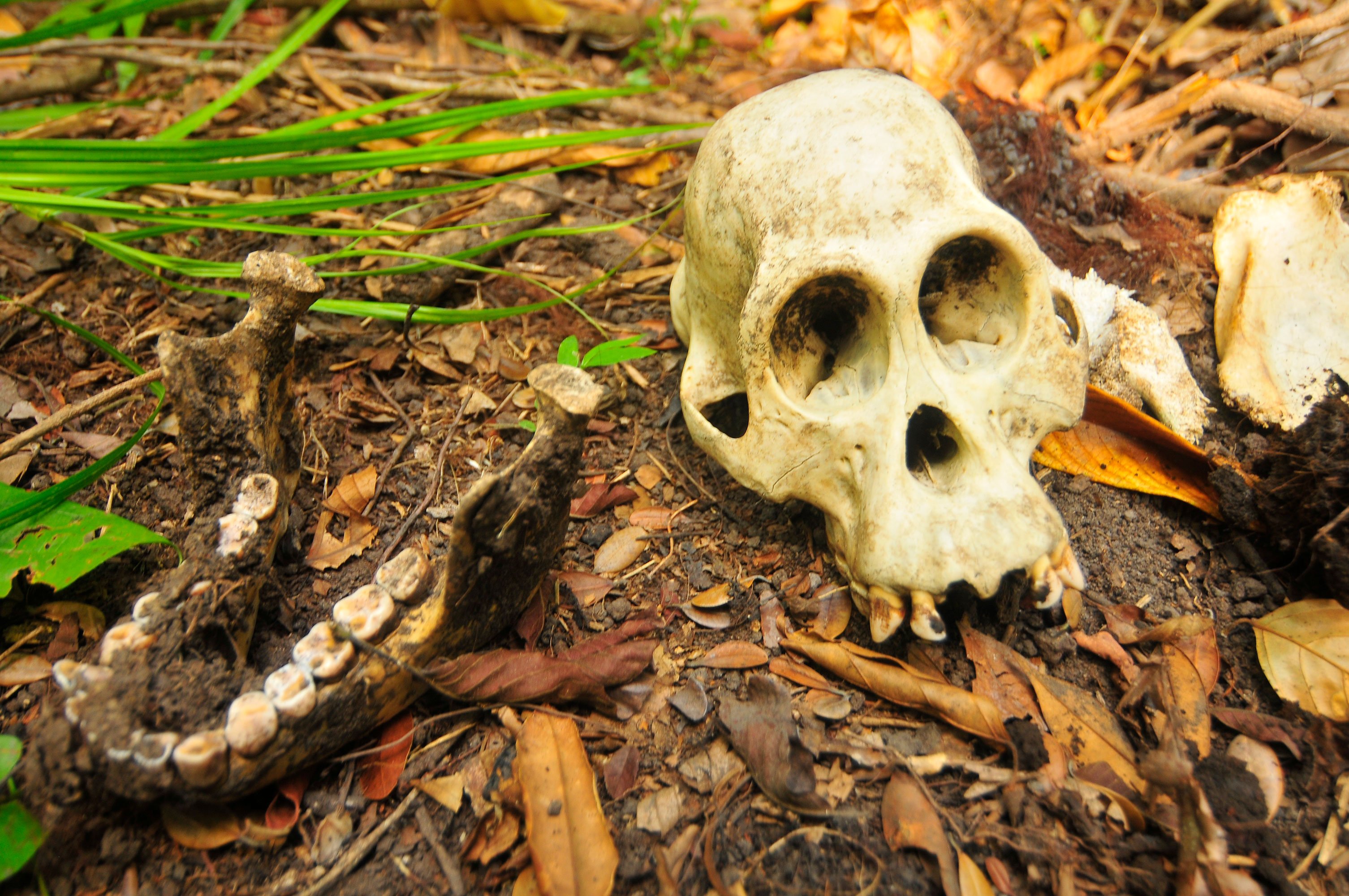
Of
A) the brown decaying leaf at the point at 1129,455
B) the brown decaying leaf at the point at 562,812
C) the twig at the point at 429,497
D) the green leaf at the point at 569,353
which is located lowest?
the brown decaying leaf at the point at 562,812

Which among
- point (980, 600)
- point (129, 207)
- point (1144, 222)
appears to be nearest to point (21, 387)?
point (129, 207)

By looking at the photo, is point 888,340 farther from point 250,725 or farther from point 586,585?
point 250,725

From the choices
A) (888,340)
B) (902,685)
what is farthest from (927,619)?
(888,340)

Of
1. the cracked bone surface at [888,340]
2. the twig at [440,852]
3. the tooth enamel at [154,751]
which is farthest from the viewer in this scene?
the cracked bone surface at [888,340]

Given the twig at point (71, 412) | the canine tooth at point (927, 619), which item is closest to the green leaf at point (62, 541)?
the twig at point (71, 412)

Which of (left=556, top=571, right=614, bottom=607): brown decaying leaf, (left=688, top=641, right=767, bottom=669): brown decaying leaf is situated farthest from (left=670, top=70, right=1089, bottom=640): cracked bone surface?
(left=556, top=571, right=614, bottom=607): brown decaying leaf

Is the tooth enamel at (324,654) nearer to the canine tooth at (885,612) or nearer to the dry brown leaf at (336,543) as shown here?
the dry brown leaf at (336,543)

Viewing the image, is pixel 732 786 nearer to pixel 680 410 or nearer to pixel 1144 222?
pixel 680 410
